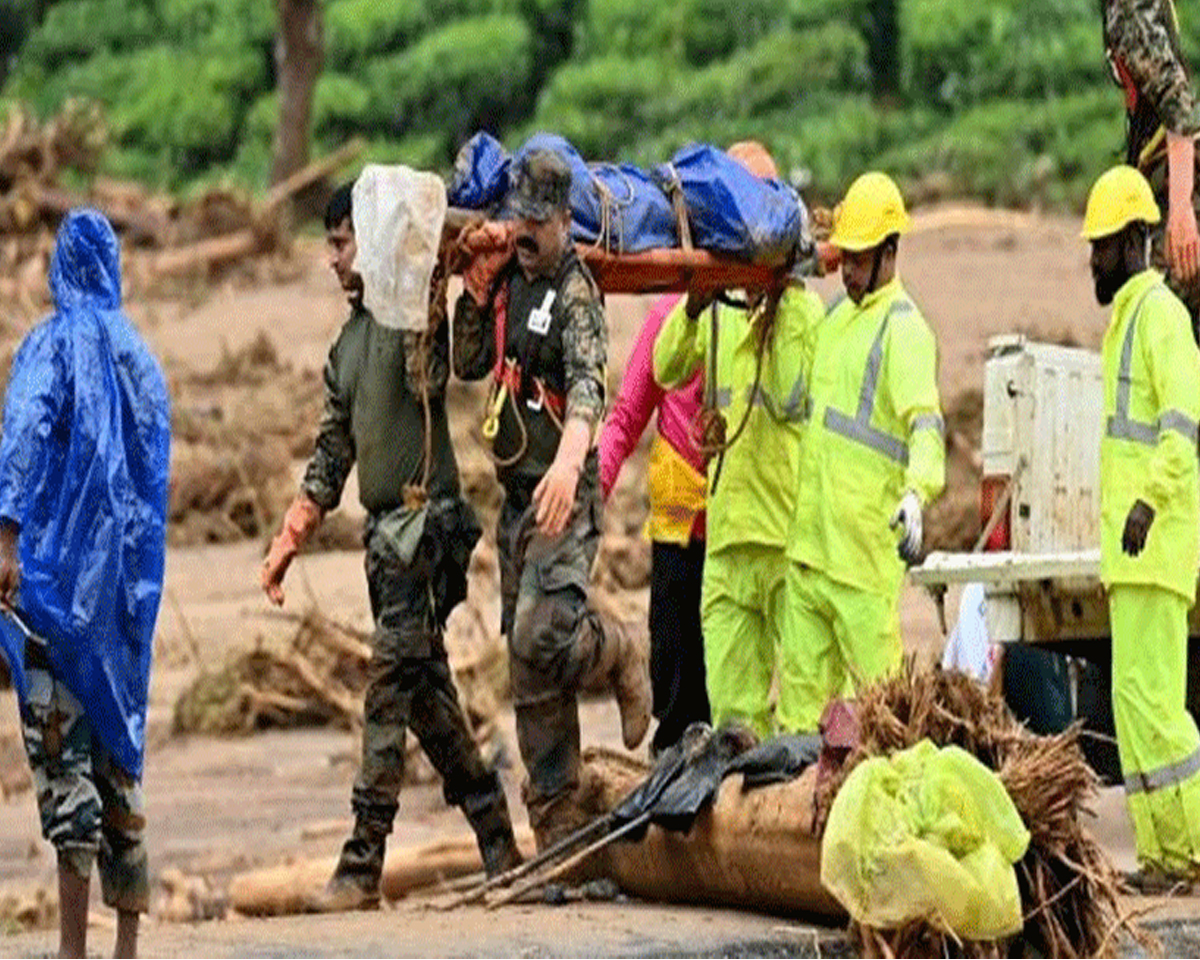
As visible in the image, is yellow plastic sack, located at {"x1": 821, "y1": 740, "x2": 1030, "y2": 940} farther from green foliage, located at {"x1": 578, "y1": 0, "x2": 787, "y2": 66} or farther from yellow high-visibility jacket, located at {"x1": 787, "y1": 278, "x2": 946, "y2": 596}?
green foliage, located at {"x1": 578, "y1": 0, "x2": 787, "y2": 66}

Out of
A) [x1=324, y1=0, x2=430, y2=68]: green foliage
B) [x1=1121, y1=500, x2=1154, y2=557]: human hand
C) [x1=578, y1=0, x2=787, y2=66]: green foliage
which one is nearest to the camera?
[x1=1121, y1=500, x2=1154, y2=557]: human hand

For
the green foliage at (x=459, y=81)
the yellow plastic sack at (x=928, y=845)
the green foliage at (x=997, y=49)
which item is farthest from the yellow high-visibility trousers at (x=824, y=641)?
the green foliage at (x=459, y=81)

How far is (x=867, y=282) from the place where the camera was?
13531mm

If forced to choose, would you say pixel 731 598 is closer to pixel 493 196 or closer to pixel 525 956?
pixel 493 196

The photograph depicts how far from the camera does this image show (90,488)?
38.7ft

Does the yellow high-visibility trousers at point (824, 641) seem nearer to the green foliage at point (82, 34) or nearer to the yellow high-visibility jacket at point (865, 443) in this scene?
the yellow high-visibility jacket at point (865, 443)

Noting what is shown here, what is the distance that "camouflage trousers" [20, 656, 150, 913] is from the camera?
11.7 m

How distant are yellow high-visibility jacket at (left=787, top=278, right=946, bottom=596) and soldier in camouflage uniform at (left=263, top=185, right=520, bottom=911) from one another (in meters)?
1.03

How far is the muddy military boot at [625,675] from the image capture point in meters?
13.0

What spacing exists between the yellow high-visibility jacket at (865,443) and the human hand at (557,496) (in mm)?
1219

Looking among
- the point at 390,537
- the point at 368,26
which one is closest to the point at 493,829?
the point at 390,537

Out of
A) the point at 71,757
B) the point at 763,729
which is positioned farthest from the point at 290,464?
the point at 71,757

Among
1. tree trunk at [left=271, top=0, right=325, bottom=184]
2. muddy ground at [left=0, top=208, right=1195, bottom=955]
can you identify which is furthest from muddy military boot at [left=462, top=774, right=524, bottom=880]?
tree trunk at [left=271, top=0, right=325, bottom=184]

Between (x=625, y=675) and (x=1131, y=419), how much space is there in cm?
162
